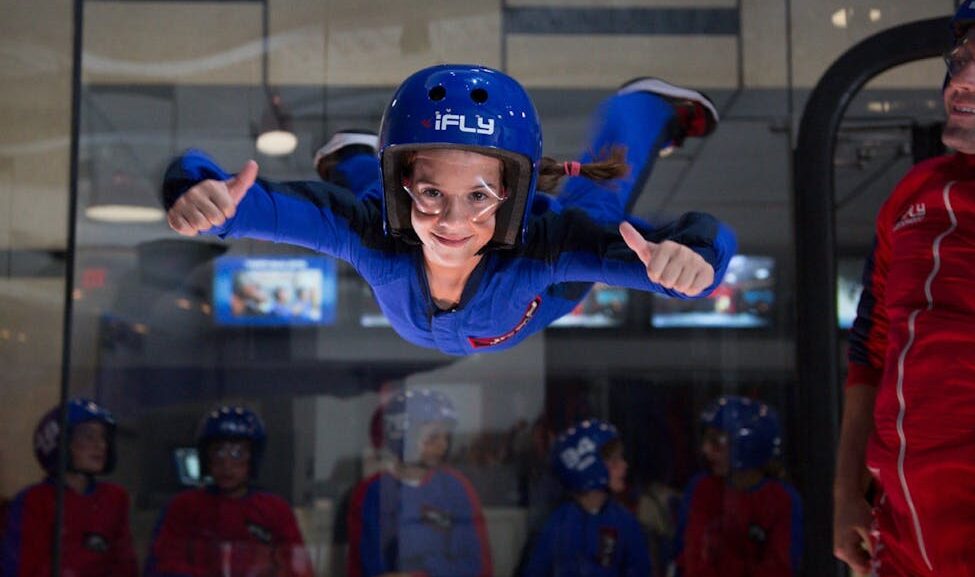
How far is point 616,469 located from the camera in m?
4.31

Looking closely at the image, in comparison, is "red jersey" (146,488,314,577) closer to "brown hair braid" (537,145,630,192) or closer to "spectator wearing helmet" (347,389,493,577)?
"spectator wearing helmet" (347,389,493,577)

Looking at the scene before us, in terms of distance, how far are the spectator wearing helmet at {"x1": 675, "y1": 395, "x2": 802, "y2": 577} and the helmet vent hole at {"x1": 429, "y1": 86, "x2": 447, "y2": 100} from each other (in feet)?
9.46

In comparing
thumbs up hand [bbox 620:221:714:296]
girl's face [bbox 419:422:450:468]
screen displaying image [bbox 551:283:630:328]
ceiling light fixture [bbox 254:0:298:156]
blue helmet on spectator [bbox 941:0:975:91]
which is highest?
ceiling light fixture [bbox 254:0:298:156]

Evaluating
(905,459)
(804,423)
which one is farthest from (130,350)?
(905,459)

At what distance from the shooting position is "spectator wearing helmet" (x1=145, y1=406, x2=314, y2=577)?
14.0ft

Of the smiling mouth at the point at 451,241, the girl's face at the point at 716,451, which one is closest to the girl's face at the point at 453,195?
the smiling mouth at the point at 451,241

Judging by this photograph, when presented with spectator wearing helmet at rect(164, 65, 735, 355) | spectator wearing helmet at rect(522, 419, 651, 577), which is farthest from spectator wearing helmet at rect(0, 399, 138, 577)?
spectator wearing helmet at rect(164, 65, 735, 355)

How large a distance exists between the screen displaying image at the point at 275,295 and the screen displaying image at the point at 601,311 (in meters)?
0.89

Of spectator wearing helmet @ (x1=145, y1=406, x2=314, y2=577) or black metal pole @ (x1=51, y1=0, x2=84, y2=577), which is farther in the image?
spectator wearing helmet @ (x1=145, y1=406, x2=314, y2=577)

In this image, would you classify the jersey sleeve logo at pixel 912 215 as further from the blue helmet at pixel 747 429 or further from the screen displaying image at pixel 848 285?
the blue helmet at pixel 747 429

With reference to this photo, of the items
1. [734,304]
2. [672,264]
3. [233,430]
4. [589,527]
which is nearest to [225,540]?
[233,430]

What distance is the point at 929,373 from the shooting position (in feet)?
5.44

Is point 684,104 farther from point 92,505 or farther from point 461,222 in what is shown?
point 92,505

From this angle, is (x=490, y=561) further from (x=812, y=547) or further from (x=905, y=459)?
(x=905, y=459)
